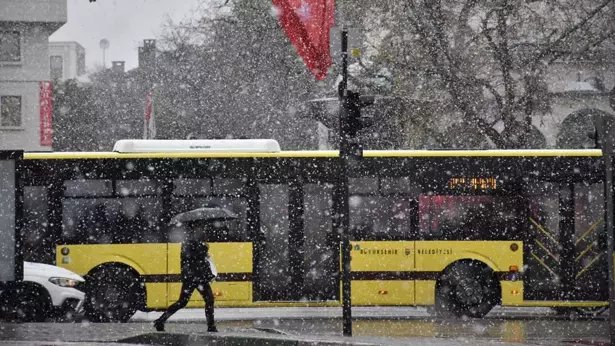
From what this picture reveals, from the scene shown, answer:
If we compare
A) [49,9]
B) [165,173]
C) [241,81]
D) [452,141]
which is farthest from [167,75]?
[165,173]

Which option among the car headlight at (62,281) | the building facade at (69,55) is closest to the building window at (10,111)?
the car headlight at (62,281)

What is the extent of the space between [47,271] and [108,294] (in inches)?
62.2

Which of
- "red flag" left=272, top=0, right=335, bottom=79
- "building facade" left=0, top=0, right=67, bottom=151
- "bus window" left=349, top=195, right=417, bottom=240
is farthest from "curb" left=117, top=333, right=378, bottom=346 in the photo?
"building facade" left=0, top=0, right=67, bottom=151

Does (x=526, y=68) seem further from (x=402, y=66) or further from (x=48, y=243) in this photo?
(x=48, y=243)

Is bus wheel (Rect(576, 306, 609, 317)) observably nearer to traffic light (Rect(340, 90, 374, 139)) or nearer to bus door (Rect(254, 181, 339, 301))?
bus door (Rect(254, 181, 339, 301))

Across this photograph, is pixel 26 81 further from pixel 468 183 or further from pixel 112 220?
pixel 468 183

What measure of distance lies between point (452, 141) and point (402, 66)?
295 centimetres

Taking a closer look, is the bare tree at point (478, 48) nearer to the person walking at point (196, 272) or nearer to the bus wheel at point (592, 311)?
the bus wheel at point (592, 311)

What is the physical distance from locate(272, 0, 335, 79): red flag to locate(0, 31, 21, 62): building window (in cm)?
3584

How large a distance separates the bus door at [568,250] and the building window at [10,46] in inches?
1544

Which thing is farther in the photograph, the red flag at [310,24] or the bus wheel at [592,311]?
the bus wheel at [592,311]

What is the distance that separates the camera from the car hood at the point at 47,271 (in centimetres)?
1847

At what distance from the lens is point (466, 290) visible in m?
20.4

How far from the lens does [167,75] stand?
5912 cm
